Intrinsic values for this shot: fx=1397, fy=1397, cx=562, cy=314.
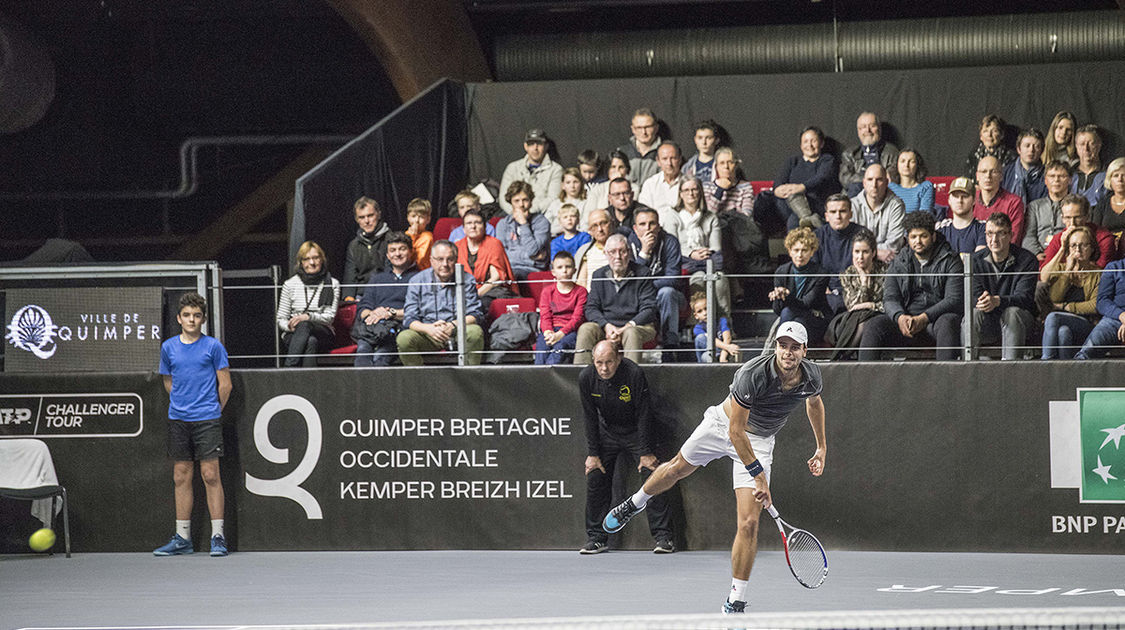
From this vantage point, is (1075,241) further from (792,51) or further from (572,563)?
(792,51)

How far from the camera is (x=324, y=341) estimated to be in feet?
38.8

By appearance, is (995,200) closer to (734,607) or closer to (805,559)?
(805,559)

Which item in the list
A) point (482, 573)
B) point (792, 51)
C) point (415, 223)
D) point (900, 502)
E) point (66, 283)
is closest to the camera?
point (482, 573)

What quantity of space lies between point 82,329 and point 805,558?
610 centimetres

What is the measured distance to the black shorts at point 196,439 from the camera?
36.7 feet

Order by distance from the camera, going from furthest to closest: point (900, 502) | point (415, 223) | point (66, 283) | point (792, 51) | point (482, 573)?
point (792, 51) < point (415, 223) < point (66, 283) < point (900, 502) < point (482, 573)

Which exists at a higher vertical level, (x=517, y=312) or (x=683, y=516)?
(x=517, y=312)

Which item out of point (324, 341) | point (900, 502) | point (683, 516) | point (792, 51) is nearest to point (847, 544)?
point (900, 502)

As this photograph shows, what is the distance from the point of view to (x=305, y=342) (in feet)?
38.1

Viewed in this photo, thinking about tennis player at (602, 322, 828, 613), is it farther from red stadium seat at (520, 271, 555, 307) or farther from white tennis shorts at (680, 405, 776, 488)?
red stadium seat at (520, 271, 555, 307)

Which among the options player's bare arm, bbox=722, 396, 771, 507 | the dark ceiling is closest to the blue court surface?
player's bare arm, bbox=722, 396, 771, 507

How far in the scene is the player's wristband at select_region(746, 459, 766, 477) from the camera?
8109mm

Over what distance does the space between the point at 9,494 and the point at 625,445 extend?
4851 mm

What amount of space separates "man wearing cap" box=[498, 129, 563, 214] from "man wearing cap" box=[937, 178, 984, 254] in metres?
3.92
